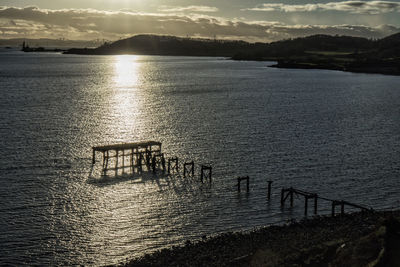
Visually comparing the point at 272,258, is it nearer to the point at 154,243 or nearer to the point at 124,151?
the point at 154,243

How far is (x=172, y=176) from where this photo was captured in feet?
150

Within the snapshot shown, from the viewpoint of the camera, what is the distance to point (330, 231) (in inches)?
1188

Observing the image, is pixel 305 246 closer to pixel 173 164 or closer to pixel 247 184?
pixel 247 184

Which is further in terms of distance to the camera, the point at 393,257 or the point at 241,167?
the point at 241,167

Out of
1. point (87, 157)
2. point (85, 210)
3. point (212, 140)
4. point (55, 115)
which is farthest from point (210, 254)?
point (55, 115)

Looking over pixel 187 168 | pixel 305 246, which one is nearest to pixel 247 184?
Answer: pixel 187 168

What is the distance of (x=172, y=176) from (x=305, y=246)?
2123 cm

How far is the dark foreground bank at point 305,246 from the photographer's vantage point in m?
21.0

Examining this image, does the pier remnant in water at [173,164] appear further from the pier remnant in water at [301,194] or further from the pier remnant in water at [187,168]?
the pier remnant in water at [301,194]

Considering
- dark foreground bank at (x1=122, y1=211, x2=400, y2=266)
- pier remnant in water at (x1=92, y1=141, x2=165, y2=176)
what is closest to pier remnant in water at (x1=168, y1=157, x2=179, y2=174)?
pier remnant in water at (x1=92, y1=141, x2=165, y2=176)

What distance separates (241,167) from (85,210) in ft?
61.3

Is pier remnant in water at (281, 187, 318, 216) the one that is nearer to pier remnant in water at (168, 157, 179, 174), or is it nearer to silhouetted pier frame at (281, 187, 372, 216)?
silhouetted pier frame at (281, 187, 372, 216)

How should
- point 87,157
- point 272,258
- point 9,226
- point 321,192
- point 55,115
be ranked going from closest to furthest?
1. point 272,258
2. point 9,226
3. point 321,192
4. point 87,157
5. point 55,115

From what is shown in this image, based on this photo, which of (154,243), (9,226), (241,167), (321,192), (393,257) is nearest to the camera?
(393,257)
